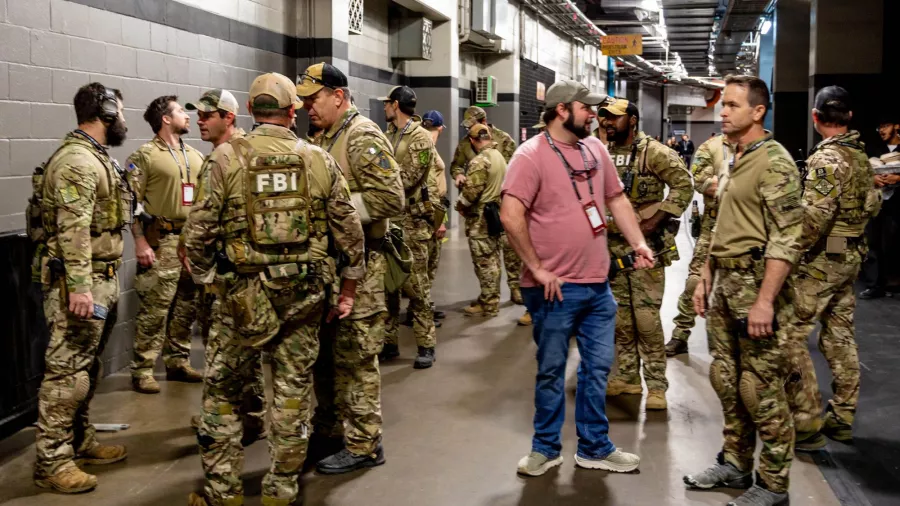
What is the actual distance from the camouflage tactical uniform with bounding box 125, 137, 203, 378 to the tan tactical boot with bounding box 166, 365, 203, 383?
26 cm

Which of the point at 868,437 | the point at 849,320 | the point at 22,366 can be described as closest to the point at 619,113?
the point at 849,320

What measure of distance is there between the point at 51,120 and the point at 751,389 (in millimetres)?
4216

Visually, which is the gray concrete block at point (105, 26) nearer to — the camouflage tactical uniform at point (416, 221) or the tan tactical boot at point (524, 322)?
the camouflage tactical uniform at point (416, 221)

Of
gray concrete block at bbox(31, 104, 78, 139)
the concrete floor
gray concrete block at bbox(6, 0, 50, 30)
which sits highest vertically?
gray concrete block at bbox(6, 0, 50, 30)

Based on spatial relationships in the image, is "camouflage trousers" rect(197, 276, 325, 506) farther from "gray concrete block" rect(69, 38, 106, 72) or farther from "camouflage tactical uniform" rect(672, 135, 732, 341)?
"camouflage tactical uniform" rect(672, 135, 732, 341)

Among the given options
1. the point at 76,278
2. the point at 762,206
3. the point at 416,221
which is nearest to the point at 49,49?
the point at 76,278

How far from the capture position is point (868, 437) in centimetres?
453

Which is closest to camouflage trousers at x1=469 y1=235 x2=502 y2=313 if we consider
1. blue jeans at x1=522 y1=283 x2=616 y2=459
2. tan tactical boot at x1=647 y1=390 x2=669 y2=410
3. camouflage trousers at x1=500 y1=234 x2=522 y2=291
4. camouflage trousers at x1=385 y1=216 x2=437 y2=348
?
camouflage trousers at x1=500 y1=234 x2=522 y2=291

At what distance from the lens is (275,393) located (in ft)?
10.8

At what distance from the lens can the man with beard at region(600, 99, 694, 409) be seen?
4.91 metres

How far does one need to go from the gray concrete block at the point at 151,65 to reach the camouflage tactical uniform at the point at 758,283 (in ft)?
13.9

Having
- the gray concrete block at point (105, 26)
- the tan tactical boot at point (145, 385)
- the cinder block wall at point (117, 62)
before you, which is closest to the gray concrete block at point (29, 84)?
the cinder block wall at point (117, 62)

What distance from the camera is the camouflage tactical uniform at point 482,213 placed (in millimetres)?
7594

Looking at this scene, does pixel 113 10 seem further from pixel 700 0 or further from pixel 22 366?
pixel 700 0
